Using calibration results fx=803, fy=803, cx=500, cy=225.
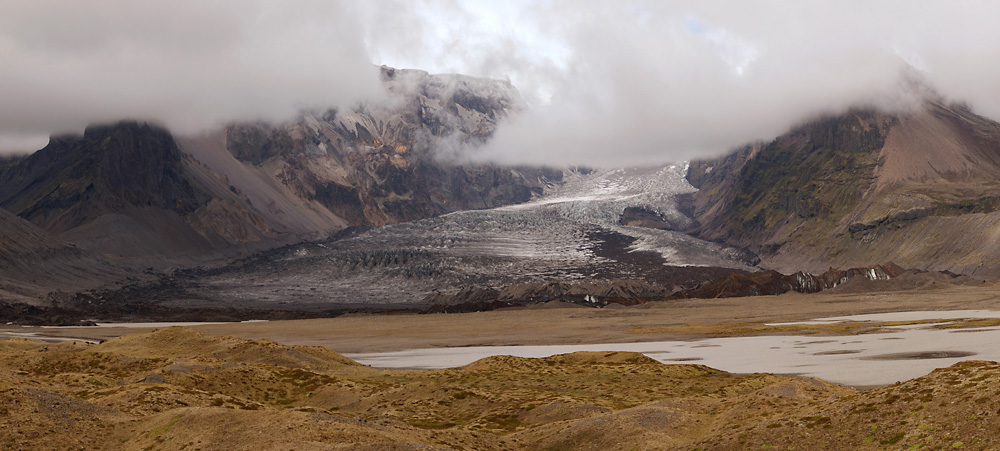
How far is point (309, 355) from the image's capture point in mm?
51656

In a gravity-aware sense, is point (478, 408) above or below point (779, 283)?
below

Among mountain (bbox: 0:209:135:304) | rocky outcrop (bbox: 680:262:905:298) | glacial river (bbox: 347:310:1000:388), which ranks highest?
mountain (bbox: 0:209:135:304)

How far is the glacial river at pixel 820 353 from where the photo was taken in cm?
4082

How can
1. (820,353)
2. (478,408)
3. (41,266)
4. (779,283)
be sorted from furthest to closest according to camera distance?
(41,266), (779,283), (820,353), (478,408)

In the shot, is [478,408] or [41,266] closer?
[478,408]

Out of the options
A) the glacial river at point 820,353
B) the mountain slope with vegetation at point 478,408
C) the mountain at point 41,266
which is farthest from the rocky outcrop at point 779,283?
the mountain at point 41,266

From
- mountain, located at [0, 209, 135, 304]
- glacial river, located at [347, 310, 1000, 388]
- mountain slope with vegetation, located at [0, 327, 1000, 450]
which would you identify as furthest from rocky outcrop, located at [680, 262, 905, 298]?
mountain, located at [0, 209, 135, 304]

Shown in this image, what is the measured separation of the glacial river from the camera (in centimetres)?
4082

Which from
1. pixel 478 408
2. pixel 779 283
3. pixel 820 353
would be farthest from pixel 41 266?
pixel 478 408

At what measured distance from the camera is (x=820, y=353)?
51.6 metres

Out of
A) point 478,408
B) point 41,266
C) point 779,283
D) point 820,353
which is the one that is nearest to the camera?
point 478,408

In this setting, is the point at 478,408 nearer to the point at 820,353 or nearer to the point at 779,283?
the point at 820,353

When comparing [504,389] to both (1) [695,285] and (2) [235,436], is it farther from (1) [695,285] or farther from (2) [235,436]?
(1) [695,285]

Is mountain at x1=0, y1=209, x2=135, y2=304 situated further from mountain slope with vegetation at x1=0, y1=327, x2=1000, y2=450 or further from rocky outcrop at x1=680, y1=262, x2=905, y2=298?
rocky outcrop at x1=680, y1=262, x2=905, y2=298
